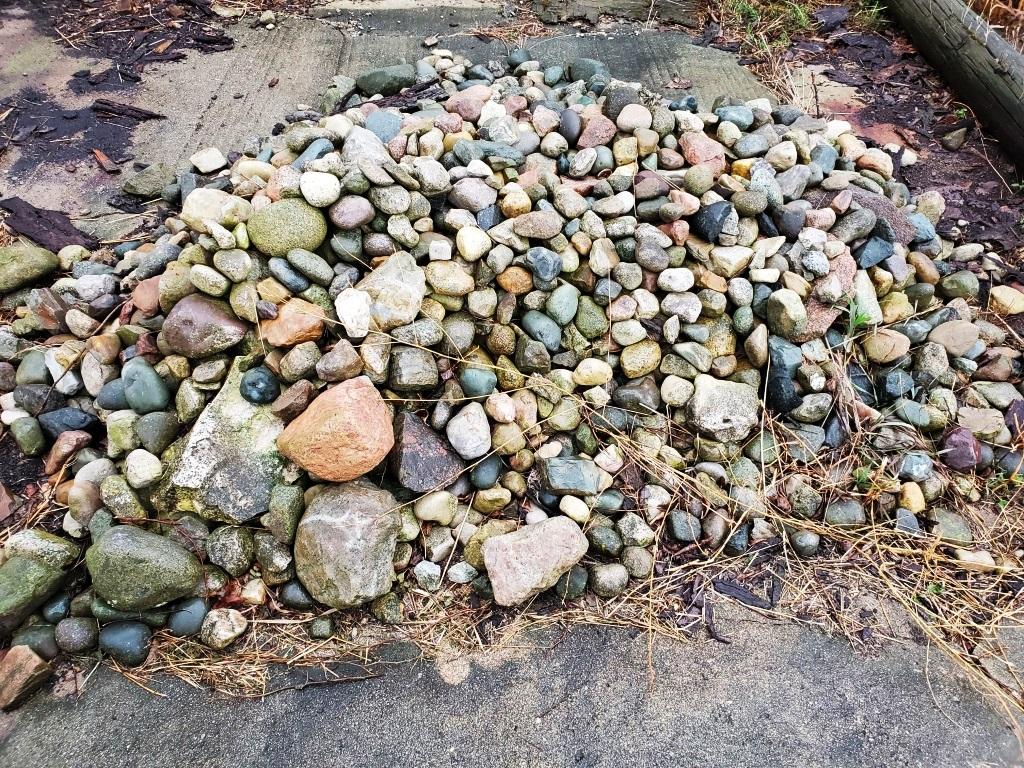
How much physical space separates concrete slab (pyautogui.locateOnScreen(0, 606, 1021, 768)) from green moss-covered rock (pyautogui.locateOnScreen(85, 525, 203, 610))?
23cm

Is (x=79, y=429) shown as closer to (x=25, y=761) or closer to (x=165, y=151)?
(x=25, y=761)

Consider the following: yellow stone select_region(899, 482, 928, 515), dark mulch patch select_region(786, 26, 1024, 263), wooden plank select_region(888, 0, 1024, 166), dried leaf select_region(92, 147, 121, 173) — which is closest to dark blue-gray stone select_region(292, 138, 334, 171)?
dried leaf select_region(92, 147, 121, 173)

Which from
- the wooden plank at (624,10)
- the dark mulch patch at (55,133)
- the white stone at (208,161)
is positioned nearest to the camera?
the white stone at (208,161)

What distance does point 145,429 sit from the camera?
206cm

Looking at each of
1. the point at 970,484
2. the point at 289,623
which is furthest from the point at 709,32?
the point at 289,623

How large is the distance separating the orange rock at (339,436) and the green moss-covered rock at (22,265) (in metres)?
1.43

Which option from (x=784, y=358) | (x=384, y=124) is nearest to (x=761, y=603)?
(x=784, y=358)

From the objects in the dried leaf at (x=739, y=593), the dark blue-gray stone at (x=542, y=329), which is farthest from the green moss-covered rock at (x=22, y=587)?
the dried leaf at (x=739, y=593)

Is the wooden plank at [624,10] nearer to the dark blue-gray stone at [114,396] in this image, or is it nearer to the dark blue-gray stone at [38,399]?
the dark blue-gray stone at [114,396]

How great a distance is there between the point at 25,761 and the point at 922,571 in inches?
101

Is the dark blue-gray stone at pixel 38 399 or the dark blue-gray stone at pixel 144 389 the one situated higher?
the dark blue-gray stone at pixel 144 389

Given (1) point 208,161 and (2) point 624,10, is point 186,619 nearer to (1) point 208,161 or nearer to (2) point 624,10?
(1) point 208,161

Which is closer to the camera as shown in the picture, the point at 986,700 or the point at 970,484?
the point at 986,700

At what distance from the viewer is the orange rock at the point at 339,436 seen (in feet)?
6.14
